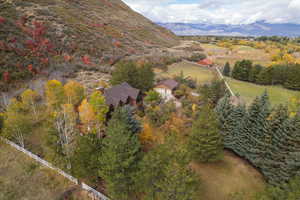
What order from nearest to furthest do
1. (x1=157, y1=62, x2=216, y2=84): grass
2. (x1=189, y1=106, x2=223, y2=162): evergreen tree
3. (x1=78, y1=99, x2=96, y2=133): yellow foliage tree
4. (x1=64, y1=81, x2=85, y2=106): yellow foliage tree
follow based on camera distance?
1. (x1=189, y1=106, x2=223, y2=162): evergreen tree
2. (x1=78, y1=99, x2=96, y2=133): yellow foliage tree
3. (x1=64, y1=81, x2=85, y2=106): yellow foliage tree
4. (x1=157, y1=62, x2=216, y2=84): grass

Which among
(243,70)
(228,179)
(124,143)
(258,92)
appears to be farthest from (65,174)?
(243,70)

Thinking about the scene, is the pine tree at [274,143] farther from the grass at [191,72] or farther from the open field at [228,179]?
the grass at [191,72]

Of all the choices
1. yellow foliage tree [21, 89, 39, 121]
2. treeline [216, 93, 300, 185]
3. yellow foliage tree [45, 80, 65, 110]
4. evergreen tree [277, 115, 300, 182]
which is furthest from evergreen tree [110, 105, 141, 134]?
yellow foliage tree [21, 89, 39, 121]

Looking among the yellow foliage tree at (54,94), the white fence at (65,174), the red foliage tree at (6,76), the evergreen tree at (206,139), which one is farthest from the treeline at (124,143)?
the red foliage tree at (6,76)

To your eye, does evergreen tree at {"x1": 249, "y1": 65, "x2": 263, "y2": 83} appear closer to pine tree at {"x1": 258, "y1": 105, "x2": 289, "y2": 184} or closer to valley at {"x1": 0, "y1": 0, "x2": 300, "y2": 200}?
valley at {"x1": 0, "y1": 0, "x2": 300, "y2": 200}

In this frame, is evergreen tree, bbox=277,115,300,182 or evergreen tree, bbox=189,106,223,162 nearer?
evergreen tree, bbox=277,115,300,182
